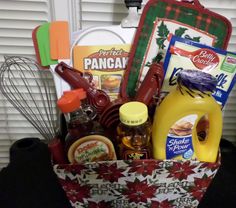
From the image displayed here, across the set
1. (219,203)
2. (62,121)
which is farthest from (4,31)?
(219,203)

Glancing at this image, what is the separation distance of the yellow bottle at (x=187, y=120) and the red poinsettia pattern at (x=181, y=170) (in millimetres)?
34

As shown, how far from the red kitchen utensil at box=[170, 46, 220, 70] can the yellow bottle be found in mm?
104

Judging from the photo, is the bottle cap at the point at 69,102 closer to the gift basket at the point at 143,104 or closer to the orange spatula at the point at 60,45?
the gift basket at the point at 143,104

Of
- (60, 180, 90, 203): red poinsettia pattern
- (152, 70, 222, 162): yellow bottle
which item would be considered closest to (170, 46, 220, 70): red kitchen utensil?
(152, 70, 222, 162): yellow bottle

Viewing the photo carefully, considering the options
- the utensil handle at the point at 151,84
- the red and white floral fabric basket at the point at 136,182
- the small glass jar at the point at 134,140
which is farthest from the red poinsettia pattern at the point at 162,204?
the utensil handle at the point at 151,84

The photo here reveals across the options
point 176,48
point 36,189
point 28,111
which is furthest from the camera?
point 28,111

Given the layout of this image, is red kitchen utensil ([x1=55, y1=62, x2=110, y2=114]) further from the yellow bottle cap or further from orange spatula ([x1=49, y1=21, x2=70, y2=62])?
the yellow bottle cap

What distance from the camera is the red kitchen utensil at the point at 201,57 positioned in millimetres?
675

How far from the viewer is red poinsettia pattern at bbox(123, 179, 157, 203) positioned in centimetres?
60

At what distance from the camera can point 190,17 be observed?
71 cm

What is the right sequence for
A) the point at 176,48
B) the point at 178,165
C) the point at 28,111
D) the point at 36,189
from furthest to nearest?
the point at 28,111 → the point at 36,189 → the point at 176,48 → the point at 178,165

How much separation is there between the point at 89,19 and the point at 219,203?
1.80 feet

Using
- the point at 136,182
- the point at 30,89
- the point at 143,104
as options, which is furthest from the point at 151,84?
the point at 30,89

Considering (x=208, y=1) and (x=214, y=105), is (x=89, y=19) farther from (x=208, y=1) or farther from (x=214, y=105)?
(x=214, y=105)
